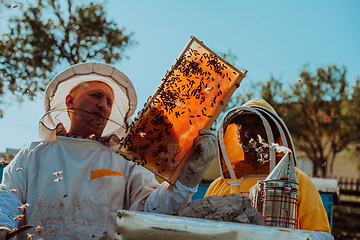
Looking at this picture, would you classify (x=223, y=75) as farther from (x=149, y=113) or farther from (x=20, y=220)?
(x=20, y=220)

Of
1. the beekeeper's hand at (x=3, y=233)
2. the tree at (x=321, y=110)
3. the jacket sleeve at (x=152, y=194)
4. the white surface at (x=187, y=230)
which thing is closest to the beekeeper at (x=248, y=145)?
the jacket sleeve at (x=152, y=194)

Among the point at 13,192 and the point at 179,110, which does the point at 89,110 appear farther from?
the point at 179,110

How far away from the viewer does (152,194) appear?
103 inches

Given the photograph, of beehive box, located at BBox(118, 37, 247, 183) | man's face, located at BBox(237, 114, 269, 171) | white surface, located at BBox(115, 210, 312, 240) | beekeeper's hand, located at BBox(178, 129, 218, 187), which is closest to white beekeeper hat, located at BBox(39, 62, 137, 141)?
beehive box, located at BBox(118, 37, 247, 183)

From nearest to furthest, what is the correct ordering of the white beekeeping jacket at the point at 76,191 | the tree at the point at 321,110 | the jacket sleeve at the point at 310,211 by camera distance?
the white beekeeping jacket at the point at 76,191 < the jacket sleeve at the point at 310,211 < the tree at the point at 321,110

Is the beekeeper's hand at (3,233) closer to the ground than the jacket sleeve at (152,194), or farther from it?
closer to the ground

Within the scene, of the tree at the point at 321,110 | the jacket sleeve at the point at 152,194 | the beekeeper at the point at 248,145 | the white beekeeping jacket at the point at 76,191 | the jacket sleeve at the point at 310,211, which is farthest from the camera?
the tree at the point at 321,110

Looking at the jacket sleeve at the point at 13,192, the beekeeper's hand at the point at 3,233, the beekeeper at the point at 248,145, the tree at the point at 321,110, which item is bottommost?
the beekeeper's hand at the point at 3,233

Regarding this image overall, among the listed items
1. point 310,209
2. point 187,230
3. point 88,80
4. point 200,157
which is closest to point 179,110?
point 200,157

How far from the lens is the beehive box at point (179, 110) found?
2.37m

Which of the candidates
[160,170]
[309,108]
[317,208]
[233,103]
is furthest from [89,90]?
[309,108]

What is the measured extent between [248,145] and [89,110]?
175 centimetres

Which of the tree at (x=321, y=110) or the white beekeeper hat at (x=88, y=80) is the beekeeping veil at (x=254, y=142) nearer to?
the white beekeeper hat at (x=88, y=80)

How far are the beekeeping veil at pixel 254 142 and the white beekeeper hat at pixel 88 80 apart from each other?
3.59 ft
